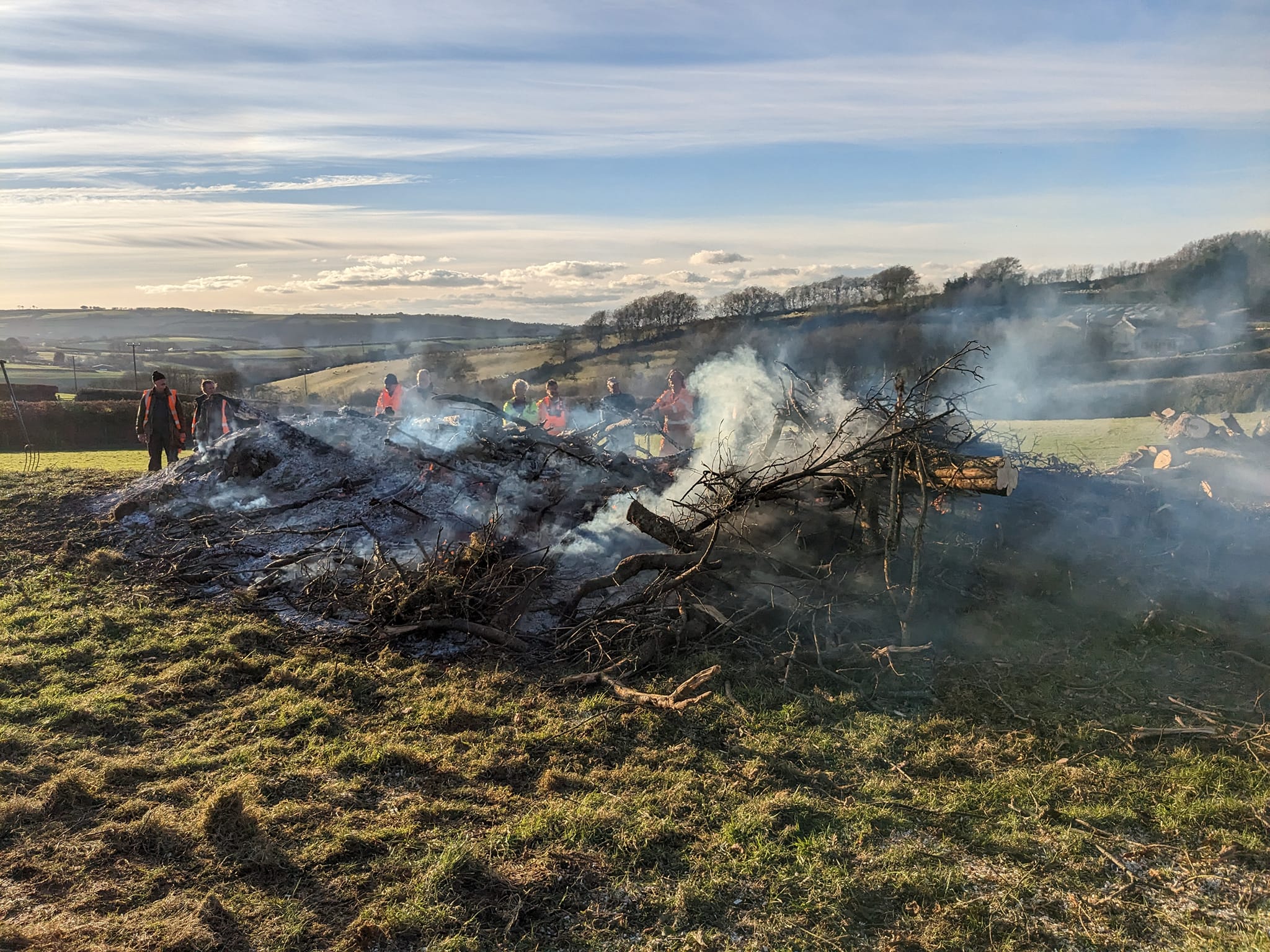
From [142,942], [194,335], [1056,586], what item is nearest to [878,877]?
[142,942]

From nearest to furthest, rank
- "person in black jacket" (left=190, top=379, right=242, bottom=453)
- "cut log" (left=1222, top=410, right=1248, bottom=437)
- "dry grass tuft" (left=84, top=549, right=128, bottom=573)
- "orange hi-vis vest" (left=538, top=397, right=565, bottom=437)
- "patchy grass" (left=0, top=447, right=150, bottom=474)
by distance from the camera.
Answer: "dry grass tuft" (left=84, top=549, right=128, bottom=573) → "cut log" (left=1222, top=410, right=1248, bottom=437) → "orange hi-vis vest" (left=538, top=397, right=565, bottom=437) → "person in black jacket" (left=190, top=379, right=242, bottom=453) → "patchy grass" (left=0, top=447, right=150, bottom=474)

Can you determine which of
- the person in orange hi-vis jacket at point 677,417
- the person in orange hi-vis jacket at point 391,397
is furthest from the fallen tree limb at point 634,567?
the person in orange hi-vis jacket at point 391,397

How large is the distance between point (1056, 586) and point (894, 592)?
169 centimetres

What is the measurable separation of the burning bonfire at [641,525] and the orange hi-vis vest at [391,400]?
5.08ft

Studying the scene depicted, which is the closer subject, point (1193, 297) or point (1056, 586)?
point (1056, 586)

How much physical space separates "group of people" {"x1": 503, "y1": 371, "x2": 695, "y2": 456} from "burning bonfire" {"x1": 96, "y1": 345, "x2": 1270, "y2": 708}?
24 cm

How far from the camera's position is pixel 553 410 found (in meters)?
11.4

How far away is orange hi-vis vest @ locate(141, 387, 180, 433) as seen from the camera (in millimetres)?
11727

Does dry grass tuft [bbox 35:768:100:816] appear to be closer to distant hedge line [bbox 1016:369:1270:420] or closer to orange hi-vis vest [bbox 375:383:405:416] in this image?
orange hi-vis vest [bbox 375:383:405:416]

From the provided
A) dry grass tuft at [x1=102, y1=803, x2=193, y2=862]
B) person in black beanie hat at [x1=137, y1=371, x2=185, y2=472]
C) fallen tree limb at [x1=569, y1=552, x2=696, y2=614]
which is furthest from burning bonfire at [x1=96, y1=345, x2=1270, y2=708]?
dry grass tuft at [x1=102, y1=803, x2=193, y2=862]

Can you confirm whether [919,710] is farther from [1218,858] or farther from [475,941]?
[475,941]

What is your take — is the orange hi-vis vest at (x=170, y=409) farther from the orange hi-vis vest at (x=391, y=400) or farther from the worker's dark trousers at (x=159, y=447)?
the orange hi-vis vest at (x=391, y=400)

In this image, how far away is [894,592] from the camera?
6125 millimetres

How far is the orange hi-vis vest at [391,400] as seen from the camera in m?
11.7
